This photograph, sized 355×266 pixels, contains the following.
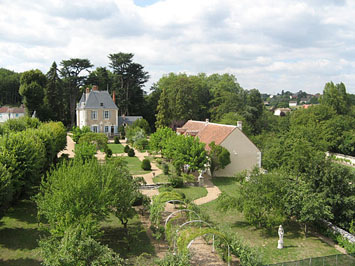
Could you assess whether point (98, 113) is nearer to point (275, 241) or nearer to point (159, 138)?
point (159, 138)

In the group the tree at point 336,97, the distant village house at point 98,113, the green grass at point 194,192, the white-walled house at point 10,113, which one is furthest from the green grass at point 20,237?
the white-walled house at point 10,113

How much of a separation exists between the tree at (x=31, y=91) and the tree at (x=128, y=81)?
1555cm

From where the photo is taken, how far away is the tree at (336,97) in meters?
60.9

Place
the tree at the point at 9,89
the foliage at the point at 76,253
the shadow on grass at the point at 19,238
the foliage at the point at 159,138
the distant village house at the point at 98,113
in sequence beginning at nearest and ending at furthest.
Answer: the foliage at the point at 76,253 < the shadow on grass at the point at 19,238 < the foliage at the point at 159,138 < the distant village house at the point at 98,113 < the tree at the point at 9,89

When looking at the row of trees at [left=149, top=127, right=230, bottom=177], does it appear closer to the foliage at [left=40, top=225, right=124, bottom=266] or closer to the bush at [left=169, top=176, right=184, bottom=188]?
the bush at [left=169, top=176, right=184, bottom=188]

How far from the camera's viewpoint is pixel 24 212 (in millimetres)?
20297

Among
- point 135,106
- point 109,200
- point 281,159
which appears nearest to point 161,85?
point 135,106

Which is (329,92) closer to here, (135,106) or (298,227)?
(135,106)

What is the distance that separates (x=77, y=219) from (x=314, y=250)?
1215cm

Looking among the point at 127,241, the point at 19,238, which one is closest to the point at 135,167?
the point at 19,238

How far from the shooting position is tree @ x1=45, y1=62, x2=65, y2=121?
65500 mm

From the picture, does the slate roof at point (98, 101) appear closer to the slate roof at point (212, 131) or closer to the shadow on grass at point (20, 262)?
the slate roof at point (212, 131)

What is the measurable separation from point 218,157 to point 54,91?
48779 mm

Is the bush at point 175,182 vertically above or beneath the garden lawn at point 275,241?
above
